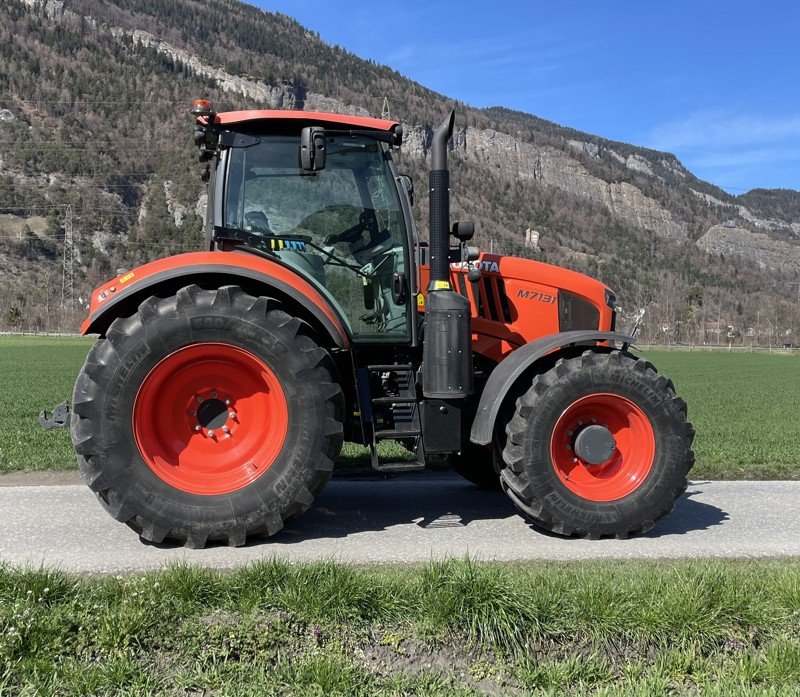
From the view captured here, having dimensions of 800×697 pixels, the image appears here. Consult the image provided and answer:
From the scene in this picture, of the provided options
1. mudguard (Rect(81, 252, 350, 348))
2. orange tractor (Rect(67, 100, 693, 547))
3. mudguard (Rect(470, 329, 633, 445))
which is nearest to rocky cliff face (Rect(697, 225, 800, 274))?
mudguard (Rect(470, 329, 633, 445))

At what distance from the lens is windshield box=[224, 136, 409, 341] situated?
208 inches

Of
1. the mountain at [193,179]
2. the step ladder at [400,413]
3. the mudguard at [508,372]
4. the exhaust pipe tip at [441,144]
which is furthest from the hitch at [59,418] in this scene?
the mountain at [193,179]

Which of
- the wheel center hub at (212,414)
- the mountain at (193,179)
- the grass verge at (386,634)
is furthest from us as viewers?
the mountain at (193,179)

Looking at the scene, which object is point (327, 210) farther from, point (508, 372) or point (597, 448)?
point (597, 448)

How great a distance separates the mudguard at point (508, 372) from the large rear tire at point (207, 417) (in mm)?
1023

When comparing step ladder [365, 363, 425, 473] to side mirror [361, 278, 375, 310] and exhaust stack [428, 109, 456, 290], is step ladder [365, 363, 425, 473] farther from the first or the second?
exhaust stack [428, 109, 456, 290]

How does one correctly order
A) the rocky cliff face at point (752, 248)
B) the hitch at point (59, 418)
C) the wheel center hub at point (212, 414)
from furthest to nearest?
the rocky cliff face at point (752, 248), the hitch at point (59, 418), the wheel center hub at point (212, 414)

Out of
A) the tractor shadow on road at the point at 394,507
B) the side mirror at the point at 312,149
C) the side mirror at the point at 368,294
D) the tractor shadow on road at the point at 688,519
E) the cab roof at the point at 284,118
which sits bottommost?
the tractor shadow on road at the point at 688,519

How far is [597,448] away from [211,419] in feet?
8.88

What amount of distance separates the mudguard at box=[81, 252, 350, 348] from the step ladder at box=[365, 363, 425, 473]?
1.49 feet

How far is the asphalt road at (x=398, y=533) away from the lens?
4.58 m

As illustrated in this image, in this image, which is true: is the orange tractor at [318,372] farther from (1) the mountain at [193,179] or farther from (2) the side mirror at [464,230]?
(1) the mountain at [193,179]

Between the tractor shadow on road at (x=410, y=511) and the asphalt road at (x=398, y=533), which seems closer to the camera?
the asphalt road at (x=398, y=533)

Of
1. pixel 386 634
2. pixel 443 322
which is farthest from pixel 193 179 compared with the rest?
pixel 386 634
